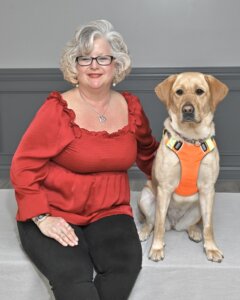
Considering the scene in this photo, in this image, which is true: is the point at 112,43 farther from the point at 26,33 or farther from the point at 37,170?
the point at 26,33

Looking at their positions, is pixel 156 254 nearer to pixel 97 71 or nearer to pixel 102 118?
pixel 102 118

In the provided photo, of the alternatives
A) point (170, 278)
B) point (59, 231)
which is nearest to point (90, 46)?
point (59, 231)

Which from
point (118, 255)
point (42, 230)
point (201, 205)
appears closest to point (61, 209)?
point (42, 230)

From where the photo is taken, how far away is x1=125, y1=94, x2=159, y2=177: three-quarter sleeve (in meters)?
2.08

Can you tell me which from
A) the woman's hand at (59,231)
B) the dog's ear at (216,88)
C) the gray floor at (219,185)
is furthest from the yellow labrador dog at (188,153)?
the gray floor at (219,185)

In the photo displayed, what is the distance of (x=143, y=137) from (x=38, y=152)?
0.50 m

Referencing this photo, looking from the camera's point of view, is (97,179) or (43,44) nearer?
(97,179)

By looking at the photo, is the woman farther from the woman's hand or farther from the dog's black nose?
the dog's black nose

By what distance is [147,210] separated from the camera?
84.4 inches

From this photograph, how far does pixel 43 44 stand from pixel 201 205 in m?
2.17

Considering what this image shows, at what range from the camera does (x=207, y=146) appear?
6.40 ft

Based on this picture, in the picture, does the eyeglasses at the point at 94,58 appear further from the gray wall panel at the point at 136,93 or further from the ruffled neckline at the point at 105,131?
the gray wall panel at the point at 136,93

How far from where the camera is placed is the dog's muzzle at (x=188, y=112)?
1.87 metres

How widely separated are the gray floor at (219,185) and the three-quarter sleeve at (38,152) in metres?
1.86
